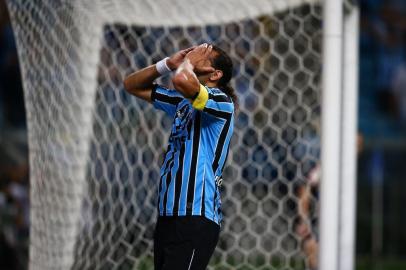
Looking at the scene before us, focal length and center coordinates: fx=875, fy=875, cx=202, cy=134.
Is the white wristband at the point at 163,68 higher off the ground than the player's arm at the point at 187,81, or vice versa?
the white wristband at the point at 163,68

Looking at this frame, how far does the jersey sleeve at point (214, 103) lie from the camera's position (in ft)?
11.2

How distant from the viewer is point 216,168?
12.1 feet

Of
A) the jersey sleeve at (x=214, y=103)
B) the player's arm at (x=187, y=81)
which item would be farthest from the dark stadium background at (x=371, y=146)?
the player's arm at (x=187, y=81)

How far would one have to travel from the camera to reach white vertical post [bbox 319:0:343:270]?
4.02m

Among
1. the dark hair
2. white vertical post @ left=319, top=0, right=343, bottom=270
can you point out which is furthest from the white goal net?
the dark hair

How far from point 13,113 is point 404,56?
Result: 4894 mm

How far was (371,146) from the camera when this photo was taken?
1026 cm

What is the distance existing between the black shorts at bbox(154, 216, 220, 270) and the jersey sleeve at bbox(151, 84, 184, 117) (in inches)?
22.6

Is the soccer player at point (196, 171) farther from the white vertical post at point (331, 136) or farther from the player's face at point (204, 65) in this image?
the white vertical post at point (331, 136)

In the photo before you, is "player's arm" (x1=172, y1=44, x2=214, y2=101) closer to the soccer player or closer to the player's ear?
the soccer player

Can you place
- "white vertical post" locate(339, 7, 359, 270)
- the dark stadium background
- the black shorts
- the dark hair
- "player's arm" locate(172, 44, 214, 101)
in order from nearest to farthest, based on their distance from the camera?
"player's arm" locate(172, 44, 214, 101) → the black shorts → the dark hair → "white vertical post" locate(339, 7, 359, 270) → the dark stadium background

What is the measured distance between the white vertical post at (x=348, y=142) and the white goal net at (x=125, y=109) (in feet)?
1.27

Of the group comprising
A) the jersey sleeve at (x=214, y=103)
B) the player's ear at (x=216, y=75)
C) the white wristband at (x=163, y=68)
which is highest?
the white wristband at (x=163, y=68)

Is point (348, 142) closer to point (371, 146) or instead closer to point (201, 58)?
point (201, 58)
